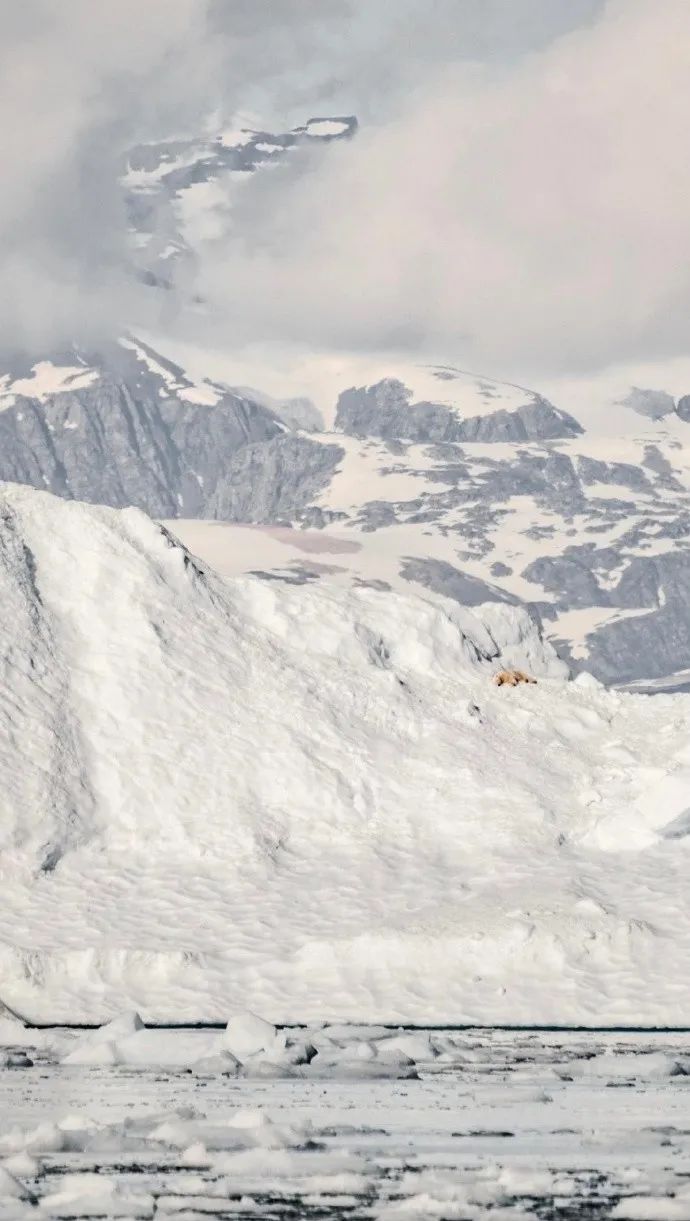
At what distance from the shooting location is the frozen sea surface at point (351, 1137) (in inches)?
722

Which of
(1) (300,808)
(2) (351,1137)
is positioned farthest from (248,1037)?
(1) (300,808)

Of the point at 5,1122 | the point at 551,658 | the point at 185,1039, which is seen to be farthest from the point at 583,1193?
the point at 551,658

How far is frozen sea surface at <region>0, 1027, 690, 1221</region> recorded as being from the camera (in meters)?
18.3

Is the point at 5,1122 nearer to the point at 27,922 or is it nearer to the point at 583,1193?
the point at 583,1193

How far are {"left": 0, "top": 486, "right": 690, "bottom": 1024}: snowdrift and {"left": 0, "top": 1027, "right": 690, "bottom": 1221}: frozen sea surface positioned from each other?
10.7 metres

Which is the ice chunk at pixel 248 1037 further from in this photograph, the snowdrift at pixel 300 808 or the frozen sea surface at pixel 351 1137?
the snowdrift at pixel 300 808

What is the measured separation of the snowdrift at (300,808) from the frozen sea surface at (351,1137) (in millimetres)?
10707

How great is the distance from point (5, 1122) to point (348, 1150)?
18.4 feet

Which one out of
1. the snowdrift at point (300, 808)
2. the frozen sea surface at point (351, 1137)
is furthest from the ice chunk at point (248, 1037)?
the snowdrift at point (300, 808)

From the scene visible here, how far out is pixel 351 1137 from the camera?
2312cm

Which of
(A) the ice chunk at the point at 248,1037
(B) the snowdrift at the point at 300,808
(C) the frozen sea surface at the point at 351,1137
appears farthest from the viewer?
(B) the snowdrift at the point at 300,808

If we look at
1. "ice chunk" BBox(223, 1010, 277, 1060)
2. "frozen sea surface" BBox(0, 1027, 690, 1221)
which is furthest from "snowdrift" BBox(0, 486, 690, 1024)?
"frozen sea surface" BBox(0, 1027, 690, 1221)

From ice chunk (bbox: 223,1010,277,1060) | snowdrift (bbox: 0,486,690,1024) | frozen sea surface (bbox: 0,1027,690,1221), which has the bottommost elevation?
snowdrift (bbox: 0,486,690,1024)

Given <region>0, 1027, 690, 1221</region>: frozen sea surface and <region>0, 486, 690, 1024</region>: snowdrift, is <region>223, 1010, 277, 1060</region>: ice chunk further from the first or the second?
<region>0, 486, 690, 1024</region>: snowdrift
